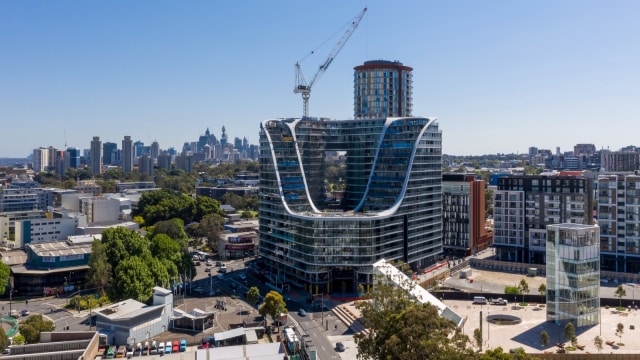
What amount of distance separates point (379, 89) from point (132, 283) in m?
103

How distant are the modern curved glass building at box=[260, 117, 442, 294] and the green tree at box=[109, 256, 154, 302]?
25733 millimetres

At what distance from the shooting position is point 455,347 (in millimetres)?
47594

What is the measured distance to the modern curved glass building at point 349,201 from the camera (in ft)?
311

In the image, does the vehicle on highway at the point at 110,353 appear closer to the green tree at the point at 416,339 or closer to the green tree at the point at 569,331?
the green tree at the point at 416,339

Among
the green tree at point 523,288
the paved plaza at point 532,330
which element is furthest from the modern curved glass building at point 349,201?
the green tree at point 523,288

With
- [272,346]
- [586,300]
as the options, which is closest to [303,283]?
[272,346]

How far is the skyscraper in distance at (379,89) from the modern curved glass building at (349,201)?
143 ft

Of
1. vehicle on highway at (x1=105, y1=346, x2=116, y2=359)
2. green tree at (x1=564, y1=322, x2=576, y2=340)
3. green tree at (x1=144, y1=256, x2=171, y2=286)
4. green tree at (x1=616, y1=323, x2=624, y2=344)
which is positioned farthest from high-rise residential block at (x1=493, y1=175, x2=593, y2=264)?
vehicle on highway at (x1=105, y1=346, x2=116, y2=359)

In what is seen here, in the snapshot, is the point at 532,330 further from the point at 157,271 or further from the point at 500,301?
the point at 157,271

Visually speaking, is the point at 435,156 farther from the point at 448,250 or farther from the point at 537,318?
the point at 537,318

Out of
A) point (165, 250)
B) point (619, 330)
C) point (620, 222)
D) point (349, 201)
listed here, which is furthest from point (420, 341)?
point (620, 222)

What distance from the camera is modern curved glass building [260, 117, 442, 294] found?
9469 centimetres

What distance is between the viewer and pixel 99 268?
9219 centimetres

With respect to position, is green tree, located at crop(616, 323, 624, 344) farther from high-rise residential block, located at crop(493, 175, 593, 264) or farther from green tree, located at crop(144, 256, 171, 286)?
green tree, located at crop(144, 256, 171, 286)
